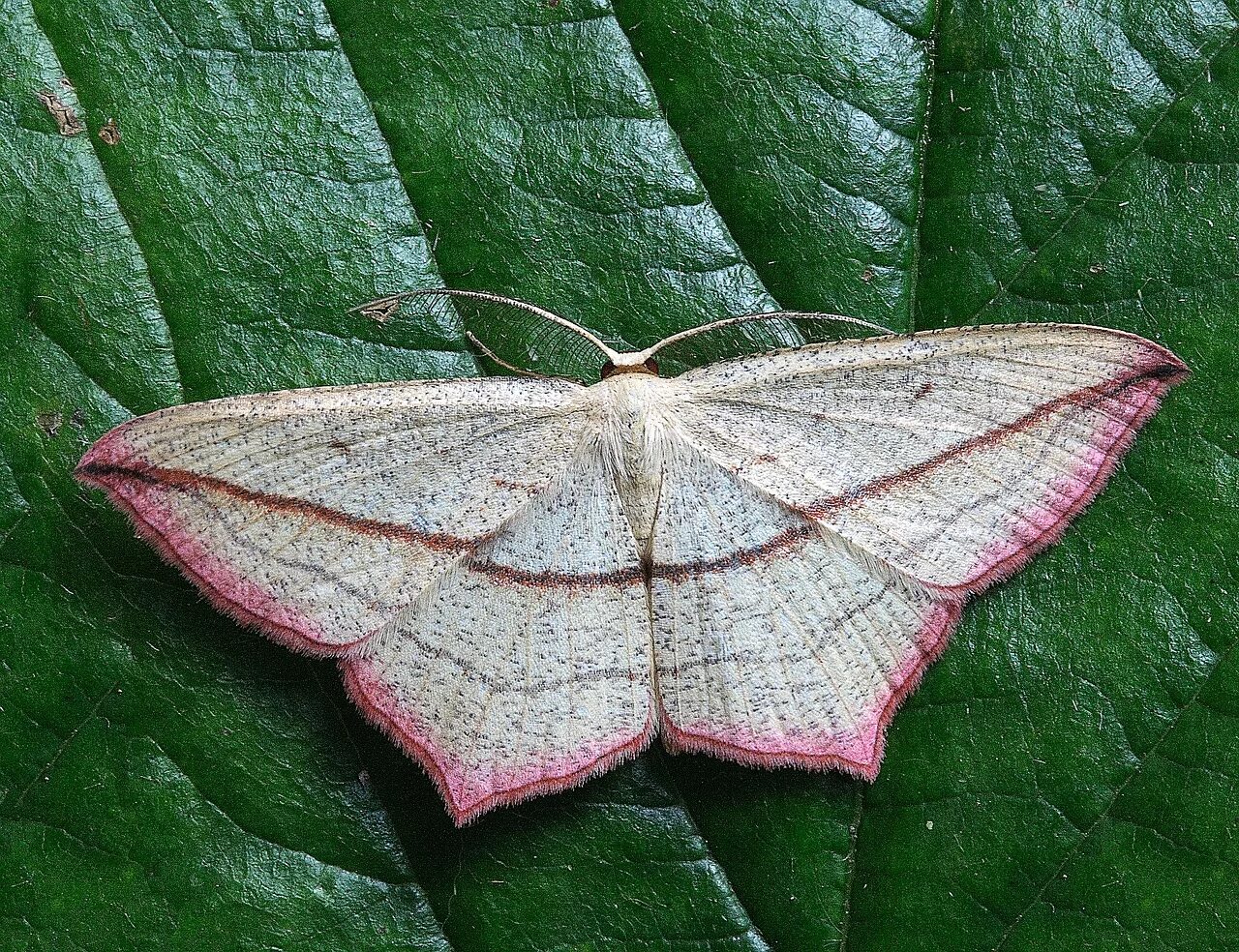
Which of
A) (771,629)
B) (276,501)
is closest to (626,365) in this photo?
(771,629)

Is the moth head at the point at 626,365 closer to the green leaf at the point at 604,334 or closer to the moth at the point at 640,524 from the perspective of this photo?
the moth at the point at 640,524

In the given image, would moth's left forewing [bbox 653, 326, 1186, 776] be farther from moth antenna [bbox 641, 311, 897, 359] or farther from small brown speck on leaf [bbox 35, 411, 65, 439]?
small brown speck on leaf [bbox 35, 411, 65, 439]

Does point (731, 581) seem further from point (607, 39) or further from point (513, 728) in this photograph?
point (607, 39)

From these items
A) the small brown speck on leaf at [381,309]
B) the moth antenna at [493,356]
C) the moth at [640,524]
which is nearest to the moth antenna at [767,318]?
the moth at [640,524]

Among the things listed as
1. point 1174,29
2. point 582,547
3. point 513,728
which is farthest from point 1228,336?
point 513,728

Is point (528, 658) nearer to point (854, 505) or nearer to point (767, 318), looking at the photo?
point (854, 505)

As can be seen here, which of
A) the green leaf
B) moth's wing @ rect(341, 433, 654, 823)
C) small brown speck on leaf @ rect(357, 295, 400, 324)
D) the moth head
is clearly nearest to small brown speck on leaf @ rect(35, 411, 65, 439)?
the green leaf

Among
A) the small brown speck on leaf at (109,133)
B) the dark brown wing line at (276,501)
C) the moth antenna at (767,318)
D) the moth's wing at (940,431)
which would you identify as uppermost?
the small brown speck on leaf at (109,133)
